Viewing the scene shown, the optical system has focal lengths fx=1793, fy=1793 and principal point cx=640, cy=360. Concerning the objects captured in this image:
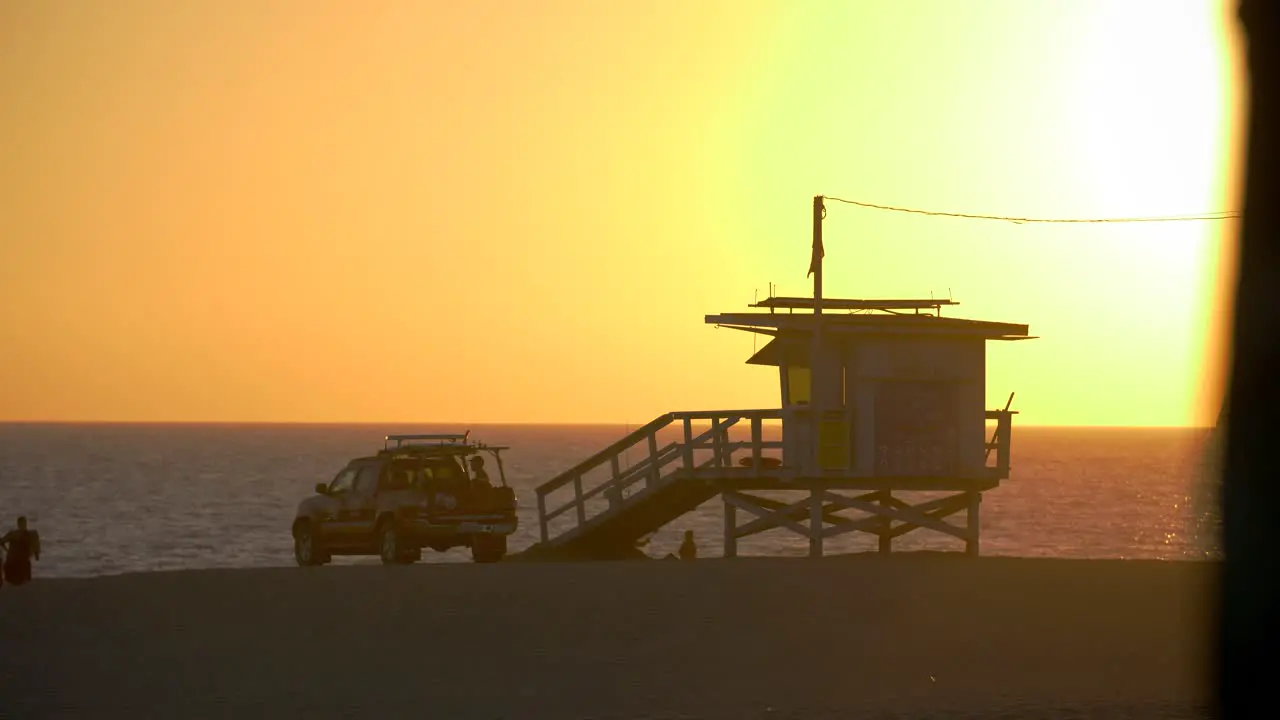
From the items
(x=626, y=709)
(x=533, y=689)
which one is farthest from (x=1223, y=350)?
(x=533, y=689)

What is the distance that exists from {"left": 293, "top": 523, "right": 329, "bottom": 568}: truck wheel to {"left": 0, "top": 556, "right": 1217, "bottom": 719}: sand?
6.91 metres

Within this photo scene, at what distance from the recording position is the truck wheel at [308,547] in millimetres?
31547

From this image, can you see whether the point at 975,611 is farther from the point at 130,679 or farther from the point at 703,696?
the point at 130,679

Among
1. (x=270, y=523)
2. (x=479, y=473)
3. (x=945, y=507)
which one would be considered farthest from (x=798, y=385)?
(x=270, y=523)

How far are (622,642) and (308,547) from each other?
619 inches

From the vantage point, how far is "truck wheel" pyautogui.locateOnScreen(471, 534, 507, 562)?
99.2 feet

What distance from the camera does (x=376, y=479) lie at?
99.2 feet

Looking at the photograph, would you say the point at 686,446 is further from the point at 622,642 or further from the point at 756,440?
the point at 622,642

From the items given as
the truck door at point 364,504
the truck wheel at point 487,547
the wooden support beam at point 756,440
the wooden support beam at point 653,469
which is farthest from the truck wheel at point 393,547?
the wooden support beam at point 756,440

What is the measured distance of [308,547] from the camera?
31.8 meters

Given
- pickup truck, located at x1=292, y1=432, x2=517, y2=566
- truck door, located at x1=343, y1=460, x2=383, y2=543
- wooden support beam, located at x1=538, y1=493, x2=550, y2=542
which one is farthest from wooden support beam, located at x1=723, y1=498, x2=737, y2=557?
truck door, located at x1=343, y1=460, x2=383, y2=543

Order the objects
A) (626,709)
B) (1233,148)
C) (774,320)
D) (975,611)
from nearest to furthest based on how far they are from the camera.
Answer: (1233,148) < (626,709) < (975,611) < (774,320)

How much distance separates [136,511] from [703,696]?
377ft

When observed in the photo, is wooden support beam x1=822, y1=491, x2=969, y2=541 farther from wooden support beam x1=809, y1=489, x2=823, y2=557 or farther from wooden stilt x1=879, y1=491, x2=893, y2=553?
wooden support beam x1=809, y1=489, x2=823, y2=557
